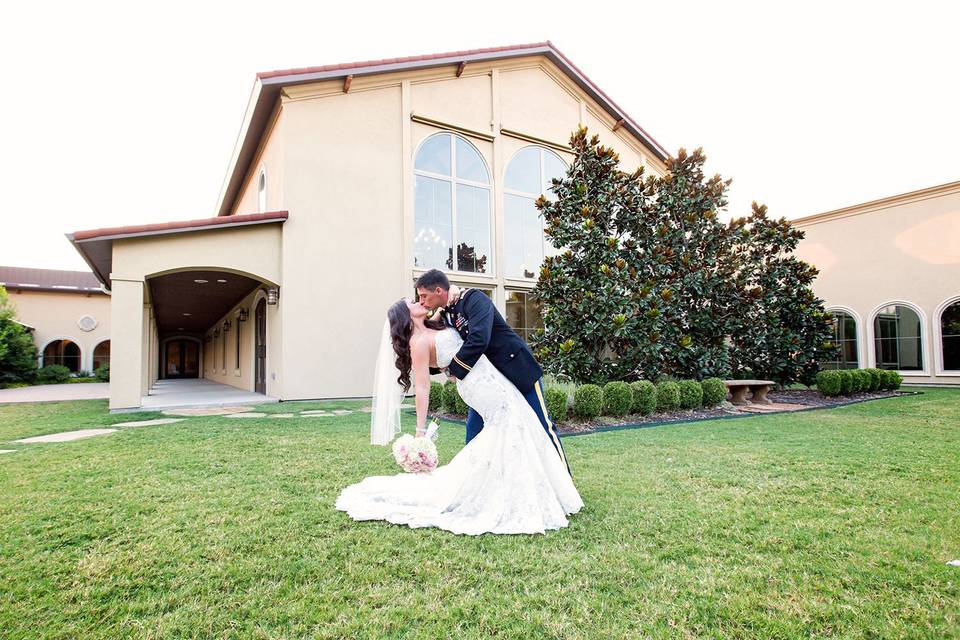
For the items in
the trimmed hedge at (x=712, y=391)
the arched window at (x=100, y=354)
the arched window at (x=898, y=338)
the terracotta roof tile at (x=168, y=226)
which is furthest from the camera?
the arched window at (x=100, y=354)

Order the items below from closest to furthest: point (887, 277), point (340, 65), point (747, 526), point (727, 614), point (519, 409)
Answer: point (727, 614)
point (747, 526)
point (519, 409)
point (340, 65)
point (887, 277)

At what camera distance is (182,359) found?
3036 centimetres

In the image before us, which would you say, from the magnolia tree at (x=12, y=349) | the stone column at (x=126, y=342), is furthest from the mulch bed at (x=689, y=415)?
the magnolia tree at (x=12, y=349)

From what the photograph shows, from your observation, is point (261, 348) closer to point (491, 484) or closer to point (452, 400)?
point (452, 400)

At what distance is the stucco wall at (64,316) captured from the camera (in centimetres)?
2308

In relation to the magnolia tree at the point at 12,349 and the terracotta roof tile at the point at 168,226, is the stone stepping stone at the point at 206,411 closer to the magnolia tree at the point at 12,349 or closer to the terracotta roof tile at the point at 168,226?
the terracotta roof tile at the point at 168,226

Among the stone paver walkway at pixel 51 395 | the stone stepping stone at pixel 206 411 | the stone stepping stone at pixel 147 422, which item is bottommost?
the stone paver walkway at pixel 51 395

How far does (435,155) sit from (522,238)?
3221mm

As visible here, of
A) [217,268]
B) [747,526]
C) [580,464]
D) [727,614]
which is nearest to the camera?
[727,614]

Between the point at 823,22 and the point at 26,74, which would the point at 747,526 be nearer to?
the point at 823,22

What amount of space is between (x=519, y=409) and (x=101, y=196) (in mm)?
39800

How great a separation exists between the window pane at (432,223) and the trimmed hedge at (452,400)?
4096mm

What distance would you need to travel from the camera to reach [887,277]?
1587cm

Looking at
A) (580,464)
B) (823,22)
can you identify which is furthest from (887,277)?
(580,464)
